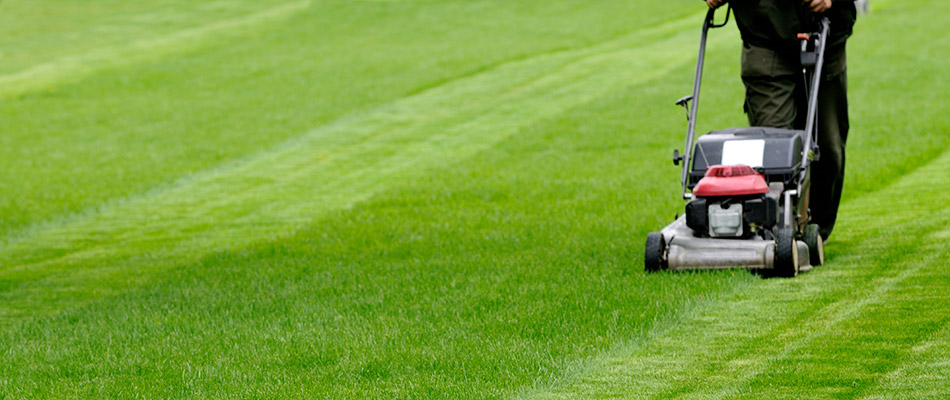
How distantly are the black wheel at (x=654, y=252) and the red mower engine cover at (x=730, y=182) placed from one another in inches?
14.4

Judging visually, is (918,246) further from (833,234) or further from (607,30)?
(607,30)

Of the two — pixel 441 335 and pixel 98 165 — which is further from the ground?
pixel 441 335

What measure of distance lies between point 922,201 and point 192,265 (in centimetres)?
599

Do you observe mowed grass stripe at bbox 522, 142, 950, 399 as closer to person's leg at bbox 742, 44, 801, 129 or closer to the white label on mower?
the white label on mower

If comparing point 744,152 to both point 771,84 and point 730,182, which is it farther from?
point 771,84

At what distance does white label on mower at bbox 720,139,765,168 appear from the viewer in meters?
8.16

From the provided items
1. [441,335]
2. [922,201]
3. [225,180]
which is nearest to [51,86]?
[225,180]

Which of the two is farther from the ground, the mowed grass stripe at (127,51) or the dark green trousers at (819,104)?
the dark green trousers at (819,104)

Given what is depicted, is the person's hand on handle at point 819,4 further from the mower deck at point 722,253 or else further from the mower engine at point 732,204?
the mower deck at point 722,253

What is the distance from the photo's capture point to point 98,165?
1723cm

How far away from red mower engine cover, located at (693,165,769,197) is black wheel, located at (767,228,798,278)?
0.29 metres

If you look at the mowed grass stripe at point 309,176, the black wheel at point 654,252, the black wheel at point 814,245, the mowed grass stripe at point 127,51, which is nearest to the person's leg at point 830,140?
the black wheel at point 814,245

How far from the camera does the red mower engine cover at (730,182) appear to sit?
25.5ft

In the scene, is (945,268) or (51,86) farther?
(51,86)
